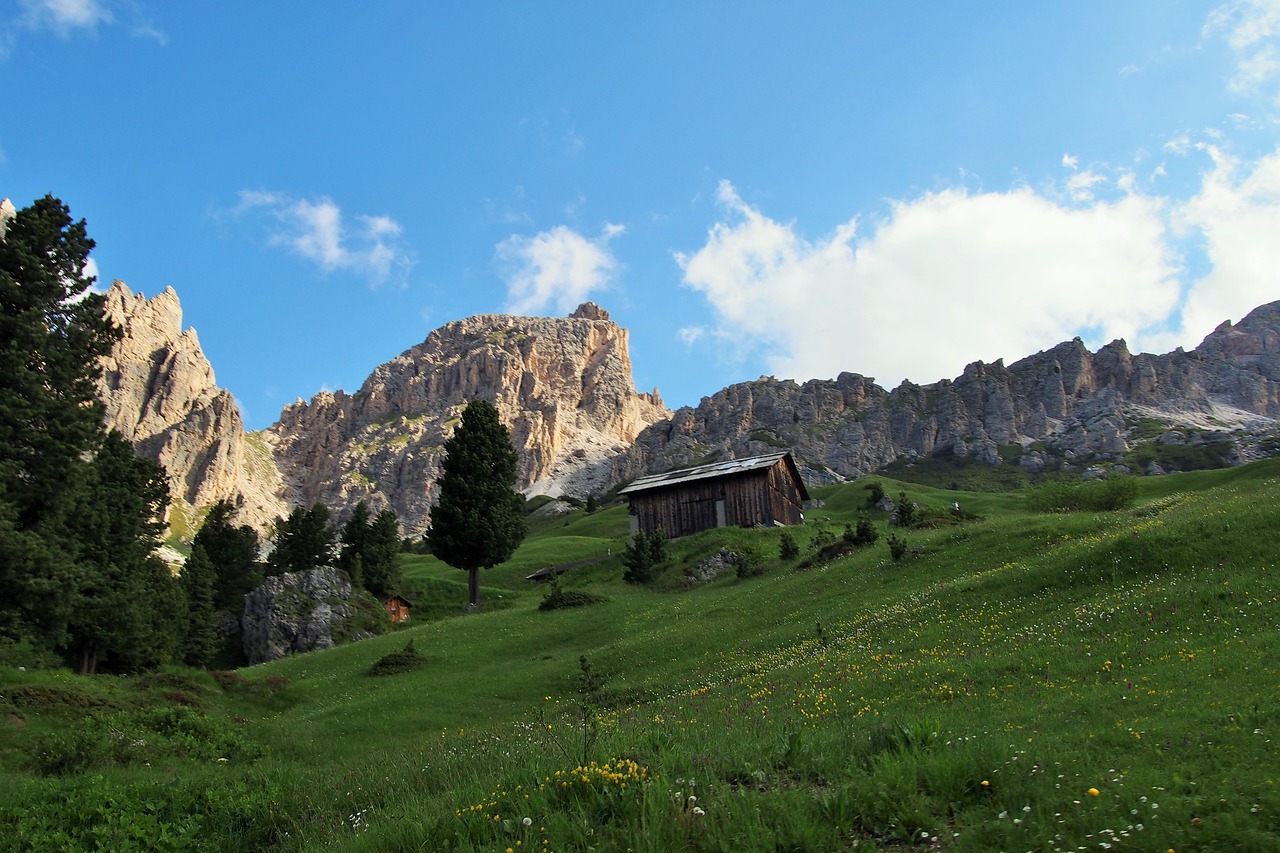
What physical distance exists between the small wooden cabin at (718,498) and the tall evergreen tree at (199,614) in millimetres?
34012

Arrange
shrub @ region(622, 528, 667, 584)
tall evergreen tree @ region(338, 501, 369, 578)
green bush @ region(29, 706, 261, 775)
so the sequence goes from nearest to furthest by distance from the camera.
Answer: green bush @ region(29, 706, 261, 775) < shrub @ region(622, 528, 667, 584) < tall evergreen tree @ region(338, 501, 369, 578)

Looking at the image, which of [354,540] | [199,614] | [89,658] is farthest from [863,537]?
[354,540]

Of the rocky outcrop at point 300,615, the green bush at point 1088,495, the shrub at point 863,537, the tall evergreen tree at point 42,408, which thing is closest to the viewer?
the tall evergreen tree at point 42,408

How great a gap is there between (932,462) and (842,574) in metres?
166

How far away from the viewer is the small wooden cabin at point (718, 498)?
65625mm

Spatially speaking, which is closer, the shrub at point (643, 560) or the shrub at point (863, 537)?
the shrub at point (863, 537)

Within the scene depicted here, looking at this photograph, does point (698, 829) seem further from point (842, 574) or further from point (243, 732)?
point (842, 574)

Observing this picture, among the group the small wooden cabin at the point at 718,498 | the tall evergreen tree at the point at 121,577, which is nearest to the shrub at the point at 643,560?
the small wooden cabin at the point at 718,498

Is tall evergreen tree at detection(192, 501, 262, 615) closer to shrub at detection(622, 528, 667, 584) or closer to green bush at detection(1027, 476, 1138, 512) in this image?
shrub at detection(622, 528, 667, 584)

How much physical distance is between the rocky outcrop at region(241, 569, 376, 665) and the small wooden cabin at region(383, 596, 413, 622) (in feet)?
25.8

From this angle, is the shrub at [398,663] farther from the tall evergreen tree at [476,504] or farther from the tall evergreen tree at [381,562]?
the tall evergreen tree at [381,562]

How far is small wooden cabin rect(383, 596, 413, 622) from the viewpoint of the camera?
6644cm

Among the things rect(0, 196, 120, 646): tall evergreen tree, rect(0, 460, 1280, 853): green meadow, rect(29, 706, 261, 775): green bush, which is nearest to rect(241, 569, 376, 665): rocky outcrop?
rect(0, 460, 1280, 853): green meadow

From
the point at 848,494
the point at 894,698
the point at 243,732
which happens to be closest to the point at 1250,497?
the point at 894,698
